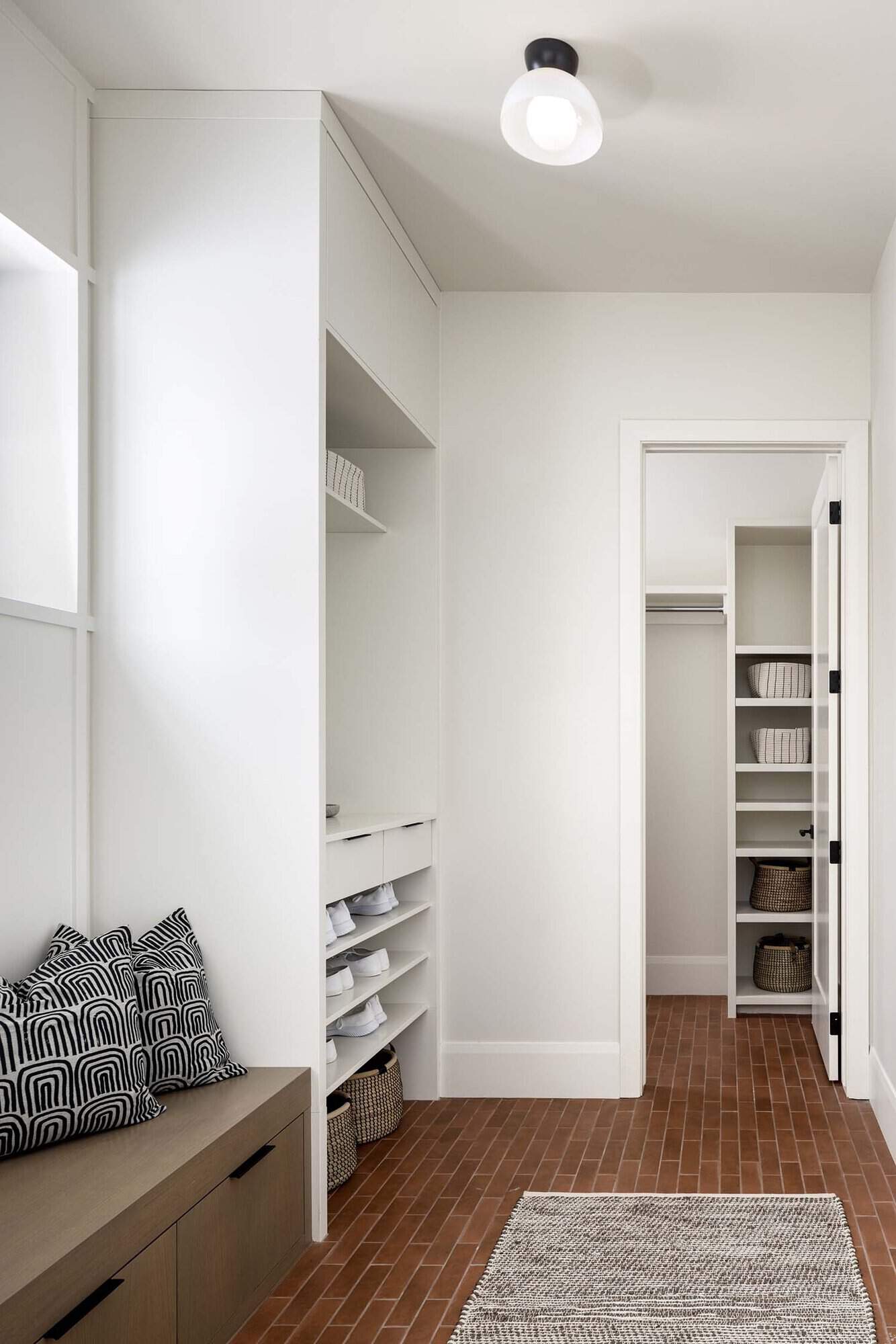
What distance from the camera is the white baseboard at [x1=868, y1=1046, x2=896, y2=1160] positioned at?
349 centimetres

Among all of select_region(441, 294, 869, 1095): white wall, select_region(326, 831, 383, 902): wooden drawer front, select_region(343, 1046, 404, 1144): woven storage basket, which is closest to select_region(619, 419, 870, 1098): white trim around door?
select_region(441, 294, 869, 1095): white wall

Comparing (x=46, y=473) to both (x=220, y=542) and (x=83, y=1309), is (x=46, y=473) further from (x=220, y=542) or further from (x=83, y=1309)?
(x=83, y=1309)

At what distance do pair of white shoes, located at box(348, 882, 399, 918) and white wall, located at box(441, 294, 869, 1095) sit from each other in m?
0.61

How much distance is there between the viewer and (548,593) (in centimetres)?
421

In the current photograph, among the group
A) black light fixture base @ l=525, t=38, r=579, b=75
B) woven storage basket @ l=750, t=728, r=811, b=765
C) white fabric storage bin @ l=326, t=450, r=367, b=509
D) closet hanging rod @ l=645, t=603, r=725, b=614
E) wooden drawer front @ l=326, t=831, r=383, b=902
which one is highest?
black light fixture base @ l=525, t=38, r=579, b=75

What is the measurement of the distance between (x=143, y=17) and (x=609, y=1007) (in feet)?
10.9

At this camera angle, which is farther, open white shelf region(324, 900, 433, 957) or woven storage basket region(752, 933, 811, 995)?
woven storage basket region(752, 933, 811, 995)

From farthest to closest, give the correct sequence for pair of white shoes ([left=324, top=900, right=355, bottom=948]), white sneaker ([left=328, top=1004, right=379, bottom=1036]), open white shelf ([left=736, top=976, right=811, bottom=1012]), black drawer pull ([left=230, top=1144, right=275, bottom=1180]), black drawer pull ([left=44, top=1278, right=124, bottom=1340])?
open white shelf ([left=736, top=976, right=811, bottom=1012])
white sneaker ([left=328, top=1004, right=379, bottom=1036])
pair of white shoes ([left=324, top=900, right=355, bottom=948])
black drawer pull ([left=230, top=1144, right=275, bottom=1180])
black drawer pull ([left=44, top=1278, right=124, bottom=1340])

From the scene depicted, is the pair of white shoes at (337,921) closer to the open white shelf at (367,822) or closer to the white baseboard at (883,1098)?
the open white shelf at (367,822)

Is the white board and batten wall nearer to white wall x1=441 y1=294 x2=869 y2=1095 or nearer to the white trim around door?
white wall x1=441 y1=294 x2=869 y2=1095

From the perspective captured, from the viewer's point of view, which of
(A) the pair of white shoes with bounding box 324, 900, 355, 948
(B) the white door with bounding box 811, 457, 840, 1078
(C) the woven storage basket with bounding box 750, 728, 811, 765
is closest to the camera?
(A) the pair of white shoes with bounding box 324, 900, 355, 948

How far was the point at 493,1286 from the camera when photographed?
8.54 feet

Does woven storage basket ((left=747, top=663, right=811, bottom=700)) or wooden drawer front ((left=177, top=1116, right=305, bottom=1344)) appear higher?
woven storage basket ((left=747, top=663, right=811, bottom=700))

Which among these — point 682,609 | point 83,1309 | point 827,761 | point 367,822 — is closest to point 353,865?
point 367,822
